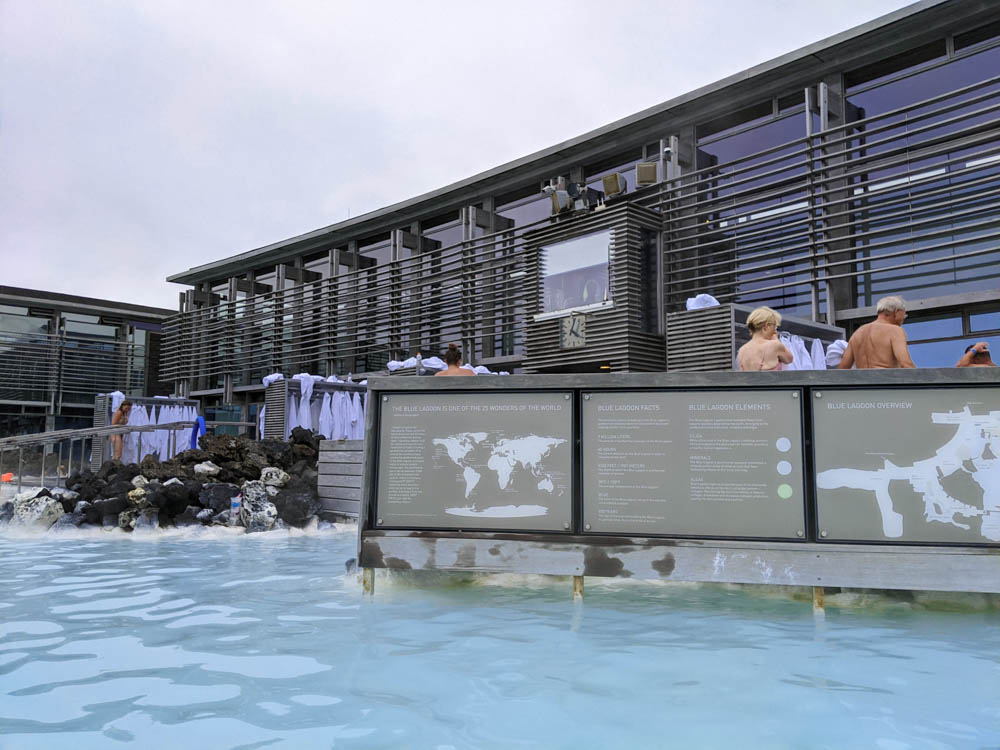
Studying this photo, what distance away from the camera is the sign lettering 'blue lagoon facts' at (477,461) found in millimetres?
4223

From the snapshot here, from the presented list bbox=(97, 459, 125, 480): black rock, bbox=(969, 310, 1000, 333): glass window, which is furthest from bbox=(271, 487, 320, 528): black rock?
bbox=(969, 310, 1000, 333): glass window

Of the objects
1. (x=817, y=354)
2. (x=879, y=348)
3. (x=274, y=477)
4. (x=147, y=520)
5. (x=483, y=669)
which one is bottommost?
(x=483, y=669)

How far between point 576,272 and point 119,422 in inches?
361

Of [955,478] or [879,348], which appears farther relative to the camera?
[879,348]

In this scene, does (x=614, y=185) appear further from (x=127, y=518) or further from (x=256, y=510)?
(x=127, y=518)

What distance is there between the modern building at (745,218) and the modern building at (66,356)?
35.3 ft

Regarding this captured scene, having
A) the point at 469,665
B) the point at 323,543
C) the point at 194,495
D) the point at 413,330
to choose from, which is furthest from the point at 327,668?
the point at 413,330

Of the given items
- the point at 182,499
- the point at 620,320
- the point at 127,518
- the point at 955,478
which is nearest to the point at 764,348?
the point at 955,478

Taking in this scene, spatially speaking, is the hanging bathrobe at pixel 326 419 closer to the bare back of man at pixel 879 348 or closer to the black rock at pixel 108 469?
the black rock at pixel 108 469

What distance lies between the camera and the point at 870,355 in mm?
5254

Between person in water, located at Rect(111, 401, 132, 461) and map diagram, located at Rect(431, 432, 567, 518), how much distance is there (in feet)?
33.1

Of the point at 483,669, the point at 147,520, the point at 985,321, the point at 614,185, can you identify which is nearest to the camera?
the point at 483,669

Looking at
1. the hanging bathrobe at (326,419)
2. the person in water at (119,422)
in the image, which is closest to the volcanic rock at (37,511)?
the person in water at (119,422)

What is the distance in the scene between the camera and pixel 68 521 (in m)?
8.70
